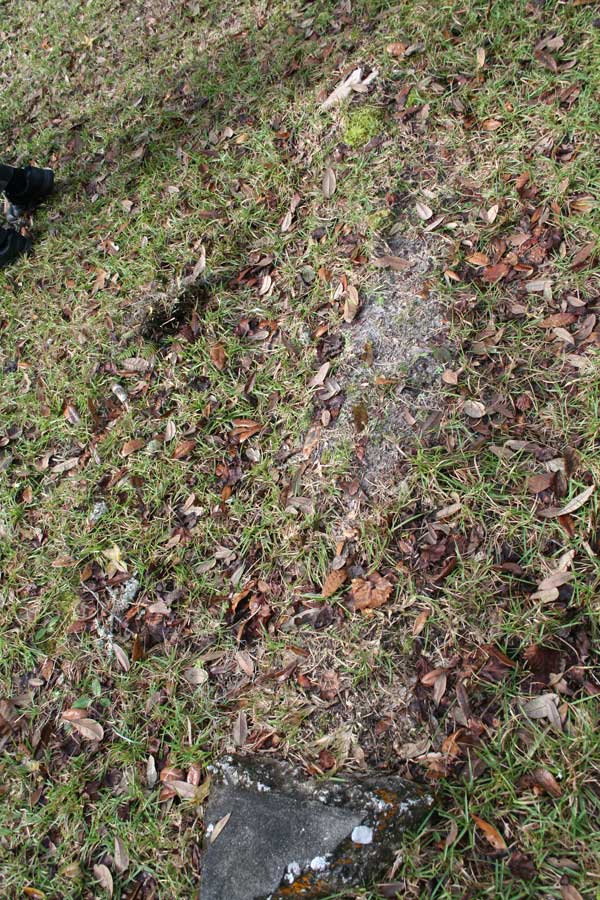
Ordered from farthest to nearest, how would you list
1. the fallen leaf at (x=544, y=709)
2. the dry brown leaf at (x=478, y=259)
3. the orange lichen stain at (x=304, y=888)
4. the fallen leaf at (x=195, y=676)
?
the dry brown leaf at (x=478, y=259)
the fallen leaf at (x=195, y=676)
the fallen leaf at (x=544, y=709)
the orange lichen stain at (x=304, y=888)

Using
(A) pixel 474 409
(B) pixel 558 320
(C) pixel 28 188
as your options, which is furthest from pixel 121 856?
(C) pixel 28 188

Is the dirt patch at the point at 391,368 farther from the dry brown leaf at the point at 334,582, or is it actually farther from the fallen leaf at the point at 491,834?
the fallen leaf at the point at 491,834

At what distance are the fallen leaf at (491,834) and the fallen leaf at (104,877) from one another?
130 cm

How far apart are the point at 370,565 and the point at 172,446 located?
118cm

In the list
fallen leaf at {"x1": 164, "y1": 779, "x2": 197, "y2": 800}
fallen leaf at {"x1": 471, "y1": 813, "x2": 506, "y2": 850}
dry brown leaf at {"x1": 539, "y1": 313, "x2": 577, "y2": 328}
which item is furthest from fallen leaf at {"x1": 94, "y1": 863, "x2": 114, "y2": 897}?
dry brown leaf at {"x1": 539, "y1": 313, "x2": 577, "y2": 328}

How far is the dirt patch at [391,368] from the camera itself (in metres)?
2.61

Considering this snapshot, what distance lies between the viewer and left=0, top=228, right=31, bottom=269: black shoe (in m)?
4.06

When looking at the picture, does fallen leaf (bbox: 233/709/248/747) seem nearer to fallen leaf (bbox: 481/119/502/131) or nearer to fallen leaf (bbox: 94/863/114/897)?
fallen leaf (bbox: 94/863/114/897)

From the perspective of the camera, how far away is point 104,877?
2.24m

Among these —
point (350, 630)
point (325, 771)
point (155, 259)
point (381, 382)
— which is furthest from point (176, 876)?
point (155, 259)

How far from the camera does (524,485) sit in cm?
241

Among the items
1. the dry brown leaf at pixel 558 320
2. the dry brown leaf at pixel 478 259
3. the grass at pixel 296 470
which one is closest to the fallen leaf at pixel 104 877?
the grass at pixel 296 470

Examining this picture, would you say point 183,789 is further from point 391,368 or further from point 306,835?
point 391,368

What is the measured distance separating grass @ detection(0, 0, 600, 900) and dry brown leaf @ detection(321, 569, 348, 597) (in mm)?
32
